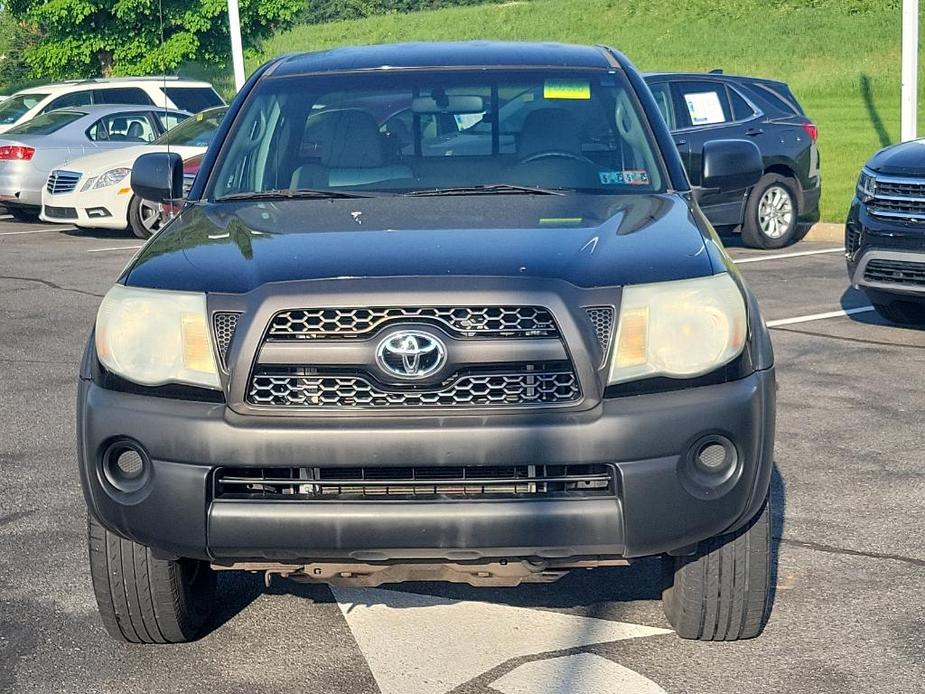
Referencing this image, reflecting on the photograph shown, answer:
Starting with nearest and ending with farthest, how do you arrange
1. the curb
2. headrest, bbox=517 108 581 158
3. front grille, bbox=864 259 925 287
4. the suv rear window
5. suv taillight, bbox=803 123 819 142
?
headrest, bbox=517 108 581 158, front grille, bbox=864 259 925 287, suv taillight, bbox=803 123 819 142, the curb, the suv rear window

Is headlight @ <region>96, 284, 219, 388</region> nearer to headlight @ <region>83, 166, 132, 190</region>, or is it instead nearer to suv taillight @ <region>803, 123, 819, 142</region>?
suv taillight @ <region>803, 123, 819, 142</region>

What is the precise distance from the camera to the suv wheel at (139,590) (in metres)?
4.04

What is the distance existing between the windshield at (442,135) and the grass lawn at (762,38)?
36.1ft

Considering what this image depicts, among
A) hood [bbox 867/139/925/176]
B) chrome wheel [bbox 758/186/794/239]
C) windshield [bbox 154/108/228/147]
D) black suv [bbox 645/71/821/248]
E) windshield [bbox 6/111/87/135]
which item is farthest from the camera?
windshield [bbox 6/111/87/135]

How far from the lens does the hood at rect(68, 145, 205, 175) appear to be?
16.0 metres

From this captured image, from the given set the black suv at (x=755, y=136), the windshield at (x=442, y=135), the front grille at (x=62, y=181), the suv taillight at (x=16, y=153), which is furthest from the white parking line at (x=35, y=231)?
the windshield at (x=442, y=135)

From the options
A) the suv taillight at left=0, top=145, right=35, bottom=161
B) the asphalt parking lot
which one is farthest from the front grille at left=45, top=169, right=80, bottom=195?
the asphalt parking lot

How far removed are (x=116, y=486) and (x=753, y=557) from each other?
5.65 ft

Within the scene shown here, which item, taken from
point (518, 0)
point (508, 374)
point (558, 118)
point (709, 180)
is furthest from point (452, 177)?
point (518, 0)

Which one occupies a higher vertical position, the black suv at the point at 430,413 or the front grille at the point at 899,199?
the black suv at the point at 430,413

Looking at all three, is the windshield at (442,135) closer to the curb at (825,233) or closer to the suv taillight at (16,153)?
the curb at (825,233)

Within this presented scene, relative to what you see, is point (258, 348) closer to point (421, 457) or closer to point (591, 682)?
point (421, 457)

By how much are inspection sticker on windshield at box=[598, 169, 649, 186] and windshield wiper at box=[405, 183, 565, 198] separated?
216 mm

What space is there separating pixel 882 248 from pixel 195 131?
9.81 metres
